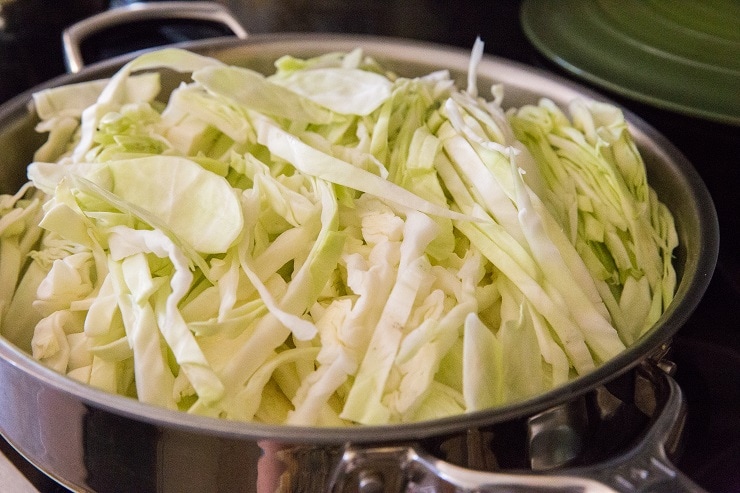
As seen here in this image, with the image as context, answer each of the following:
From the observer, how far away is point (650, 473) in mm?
582

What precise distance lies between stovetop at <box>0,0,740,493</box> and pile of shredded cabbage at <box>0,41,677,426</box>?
145 mm

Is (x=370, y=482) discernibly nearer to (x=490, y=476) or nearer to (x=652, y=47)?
(x=490, y=476)

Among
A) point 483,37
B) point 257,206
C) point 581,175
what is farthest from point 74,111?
point 483,37

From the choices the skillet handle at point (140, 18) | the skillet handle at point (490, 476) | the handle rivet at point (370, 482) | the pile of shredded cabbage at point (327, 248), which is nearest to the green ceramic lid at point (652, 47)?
the pile of shredded cabbage at point (327, 248)

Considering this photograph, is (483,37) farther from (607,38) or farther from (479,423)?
(479,423)

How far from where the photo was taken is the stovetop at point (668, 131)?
856 mm

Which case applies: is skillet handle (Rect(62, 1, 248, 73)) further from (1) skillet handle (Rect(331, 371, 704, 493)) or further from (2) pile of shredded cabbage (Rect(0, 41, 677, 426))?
(1) skillet handle (Rect(331, 371, 704, 493))

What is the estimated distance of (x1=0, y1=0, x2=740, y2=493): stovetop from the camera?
86 centimetres

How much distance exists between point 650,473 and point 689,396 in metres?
0.36

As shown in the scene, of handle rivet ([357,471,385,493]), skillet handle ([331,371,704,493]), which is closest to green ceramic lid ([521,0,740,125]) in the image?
skillet handle ([331,371,704,493])

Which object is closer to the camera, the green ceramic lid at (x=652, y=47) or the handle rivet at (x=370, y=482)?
the handle rivet at (x=370, y=482)

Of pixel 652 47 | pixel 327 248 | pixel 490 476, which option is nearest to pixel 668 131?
pixel 652 47

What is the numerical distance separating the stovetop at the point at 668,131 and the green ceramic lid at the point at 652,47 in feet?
0.13

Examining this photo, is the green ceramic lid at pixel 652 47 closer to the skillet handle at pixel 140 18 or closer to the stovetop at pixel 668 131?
the stovetop at pixel 668 131
